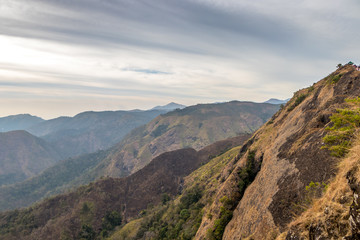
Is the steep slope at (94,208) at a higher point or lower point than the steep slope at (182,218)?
lower

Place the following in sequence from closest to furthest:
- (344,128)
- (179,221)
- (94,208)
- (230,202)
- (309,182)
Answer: (344,128) < (309,182) < (230,202) < (179,221) < (94,208)

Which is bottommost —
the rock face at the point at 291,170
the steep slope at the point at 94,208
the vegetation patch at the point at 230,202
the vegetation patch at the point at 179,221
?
the steep slope at the point at 94,208

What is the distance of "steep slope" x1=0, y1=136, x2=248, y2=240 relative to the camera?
121188mm

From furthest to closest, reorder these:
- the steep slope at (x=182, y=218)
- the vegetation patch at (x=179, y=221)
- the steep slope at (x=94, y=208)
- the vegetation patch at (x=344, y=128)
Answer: the steep slope at (x=94, y=208), the steep slope at (x=182, y=218), the vegetation patch at (x=179, y=221), the vegetation patch at (x=344, y=128)

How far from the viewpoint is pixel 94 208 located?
13638cm

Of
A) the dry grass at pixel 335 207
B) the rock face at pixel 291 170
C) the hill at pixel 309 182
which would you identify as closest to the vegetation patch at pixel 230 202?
the hill at pixel 309 182

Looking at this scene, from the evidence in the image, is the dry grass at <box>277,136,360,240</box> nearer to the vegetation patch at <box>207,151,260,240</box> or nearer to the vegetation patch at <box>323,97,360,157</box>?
the vegetation patch at <box>323,97,360,157</box>

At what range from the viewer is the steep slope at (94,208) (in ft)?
398

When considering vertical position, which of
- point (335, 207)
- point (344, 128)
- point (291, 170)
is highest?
point (344, 128)

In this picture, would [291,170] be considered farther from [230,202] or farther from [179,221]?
[179,221]

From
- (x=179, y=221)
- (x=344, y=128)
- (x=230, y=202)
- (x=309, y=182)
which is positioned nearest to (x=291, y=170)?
(x=309, y=182)

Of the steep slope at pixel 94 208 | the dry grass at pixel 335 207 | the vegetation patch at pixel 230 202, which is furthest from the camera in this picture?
the steep slope at pixel 94 208

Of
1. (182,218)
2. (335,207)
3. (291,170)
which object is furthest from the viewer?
(182,218)

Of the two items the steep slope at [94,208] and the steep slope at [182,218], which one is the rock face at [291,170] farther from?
the steep slope at [94,208]
